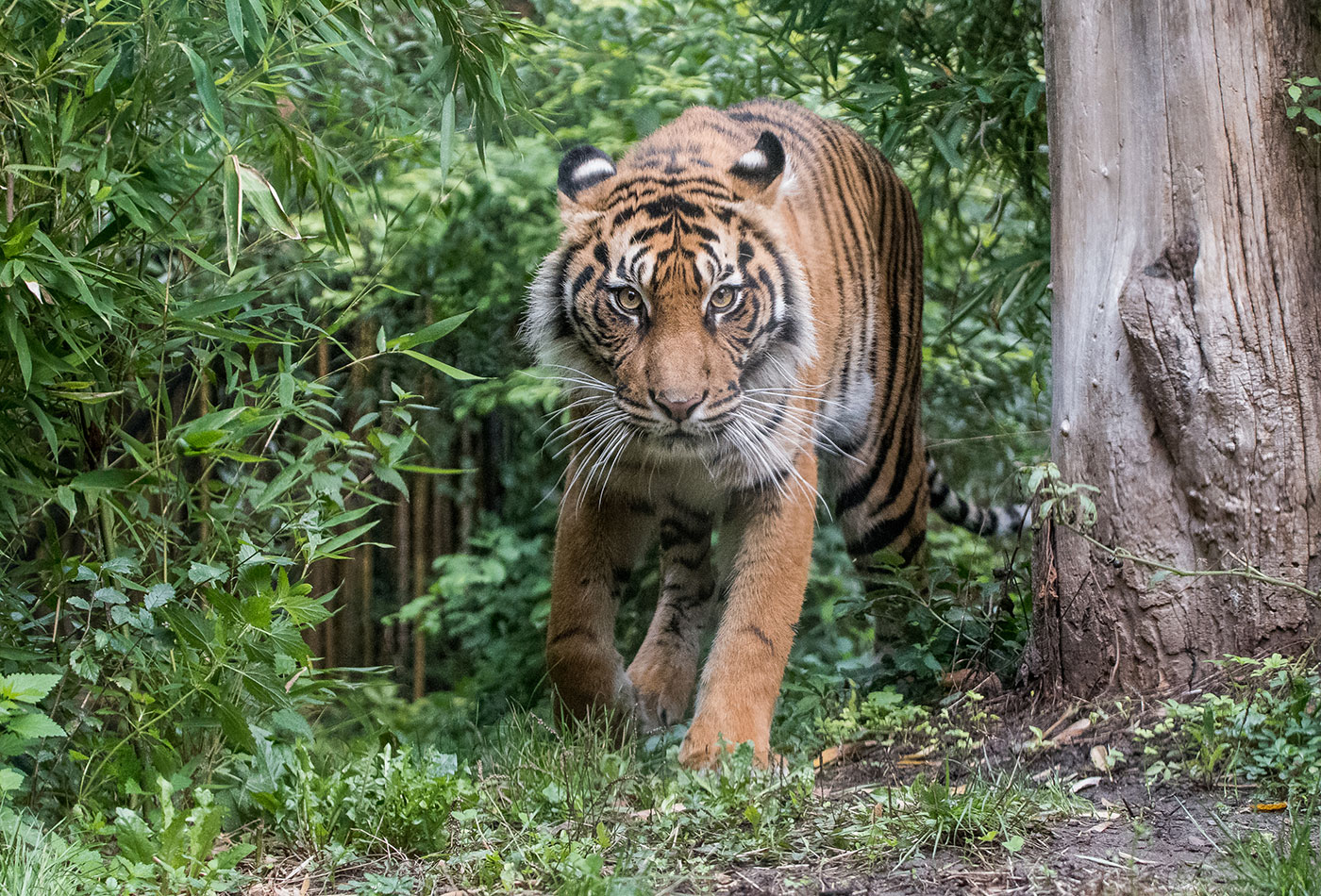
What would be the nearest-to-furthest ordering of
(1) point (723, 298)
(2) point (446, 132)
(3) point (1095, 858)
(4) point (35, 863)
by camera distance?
(4) point (35, 863) < (3) point (1095, 858) < (2) point (446, 132) < (1) point (723, 298)

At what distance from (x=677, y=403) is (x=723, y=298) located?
419mm

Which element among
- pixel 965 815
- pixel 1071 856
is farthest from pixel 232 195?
pixel 1071 856

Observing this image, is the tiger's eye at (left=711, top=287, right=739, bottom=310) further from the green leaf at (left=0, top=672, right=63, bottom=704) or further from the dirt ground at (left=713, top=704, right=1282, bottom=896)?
the green leaf at (left=0, top=672, right=63, bottom=704)

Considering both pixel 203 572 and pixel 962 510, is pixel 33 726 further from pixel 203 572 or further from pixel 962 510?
pixel 962 510

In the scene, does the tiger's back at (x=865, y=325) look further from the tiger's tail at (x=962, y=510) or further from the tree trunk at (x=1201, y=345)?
the tree trunk at (x=1201, y=345)

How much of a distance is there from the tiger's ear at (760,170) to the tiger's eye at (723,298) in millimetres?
390

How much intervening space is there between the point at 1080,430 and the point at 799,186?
1.41m

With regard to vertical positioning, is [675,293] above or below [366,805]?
above

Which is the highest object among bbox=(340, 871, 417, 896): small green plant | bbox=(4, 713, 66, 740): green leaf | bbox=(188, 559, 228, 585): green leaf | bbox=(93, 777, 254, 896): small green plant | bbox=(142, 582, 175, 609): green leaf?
bbox=(188, 559, 228, 585): green leaf

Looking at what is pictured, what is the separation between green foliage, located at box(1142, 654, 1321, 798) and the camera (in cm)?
238

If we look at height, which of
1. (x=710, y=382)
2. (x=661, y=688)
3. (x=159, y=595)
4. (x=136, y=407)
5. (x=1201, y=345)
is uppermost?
(x=1201, y=345)

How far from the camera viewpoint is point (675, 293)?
329 cm

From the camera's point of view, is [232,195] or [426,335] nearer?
[232,195]

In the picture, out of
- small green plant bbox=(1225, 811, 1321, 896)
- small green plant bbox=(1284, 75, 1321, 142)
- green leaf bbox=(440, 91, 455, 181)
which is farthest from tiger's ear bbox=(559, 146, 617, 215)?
small green plant bbox=(1225, 811, 1321, 896)
